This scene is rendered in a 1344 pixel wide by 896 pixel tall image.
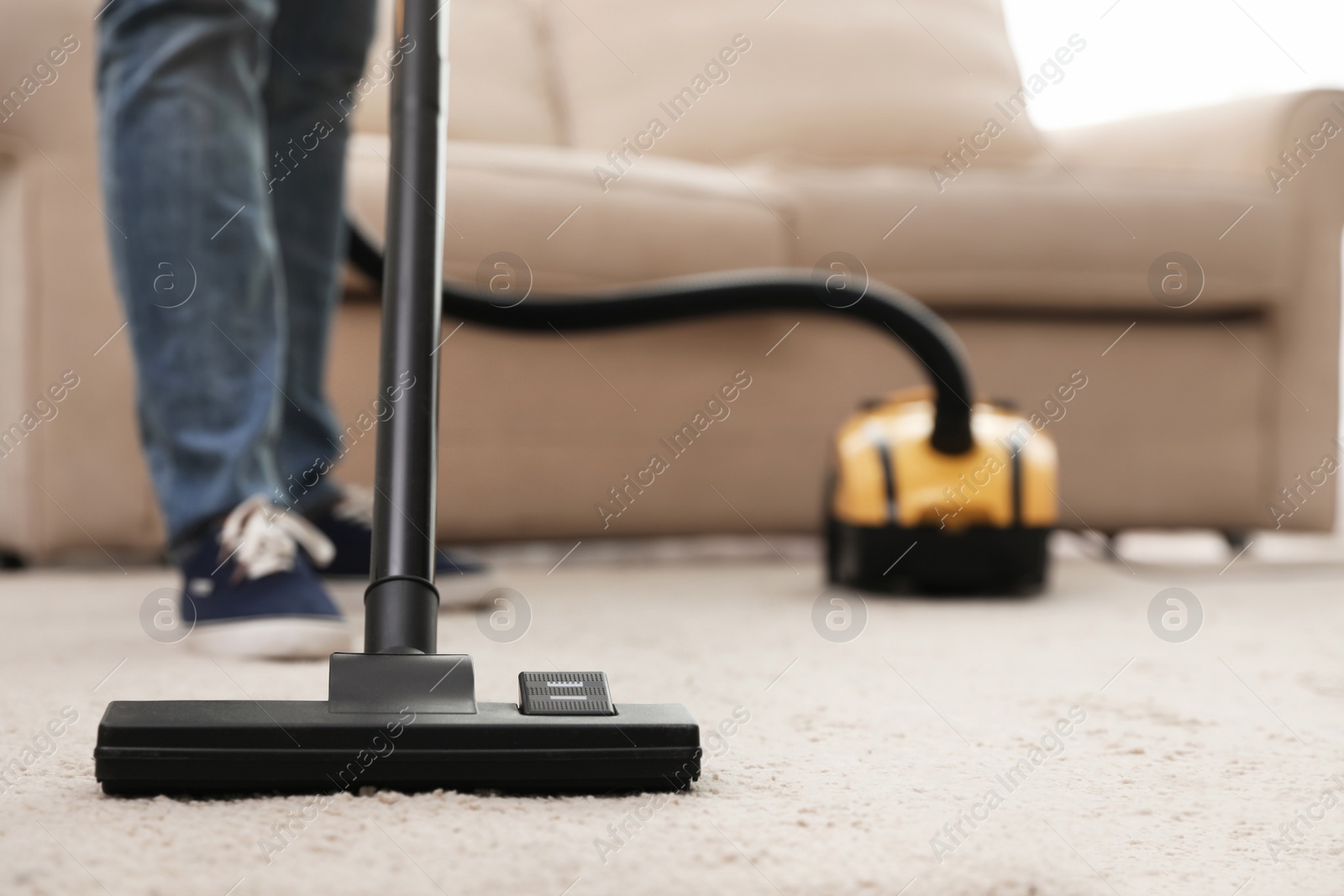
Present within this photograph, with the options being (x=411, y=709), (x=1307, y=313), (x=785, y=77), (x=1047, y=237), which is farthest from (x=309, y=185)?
(x=1307, y=313)

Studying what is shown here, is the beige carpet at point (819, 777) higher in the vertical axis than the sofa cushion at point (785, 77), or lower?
lower

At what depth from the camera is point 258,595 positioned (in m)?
0.82

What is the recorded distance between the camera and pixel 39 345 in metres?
1.37

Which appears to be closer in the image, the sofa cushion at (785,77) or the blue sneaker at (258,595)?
the blue sneaker at (258,595)

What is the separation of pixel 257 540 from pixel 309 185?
0.43 m

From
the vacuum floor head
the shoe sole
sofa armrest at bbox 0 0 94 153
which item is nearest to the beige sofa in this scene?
sofa armrest at bbox 0 0 94 153

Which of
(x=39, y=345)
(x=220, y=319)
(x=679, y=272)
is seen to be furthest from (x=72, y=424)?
(x=679, y=272)

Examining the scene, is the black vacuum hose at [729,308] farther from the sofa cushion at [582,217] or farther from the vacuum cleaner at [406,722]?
the vacuum cleaner at [406,722]

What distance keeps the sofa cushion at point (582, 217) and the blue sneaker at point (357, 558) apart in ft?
1.39

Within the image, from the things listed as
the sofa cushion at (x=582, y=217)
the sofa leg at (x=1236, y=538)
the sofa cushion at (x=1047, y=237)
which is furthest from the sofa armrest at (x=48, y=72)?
the sofa leg at (x=1236, y=538)

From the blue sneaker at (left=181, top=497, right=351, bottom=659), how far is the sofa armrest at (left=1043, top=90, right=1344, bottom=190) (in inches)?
59.5

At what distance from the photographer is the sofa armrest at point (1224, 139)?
1694 mm

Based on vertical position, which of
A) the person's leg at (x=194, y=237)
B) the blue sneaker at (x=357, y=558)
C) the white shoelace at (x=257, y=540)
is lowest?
the white shoelace at (x=257, y=540)

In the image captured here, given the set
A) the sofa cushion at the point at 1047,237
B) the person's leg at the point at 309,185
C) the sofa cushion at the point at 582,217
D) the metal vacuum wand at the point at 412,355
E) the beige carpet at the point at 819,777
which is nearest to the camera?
the beige carpet at the point at 819,777
